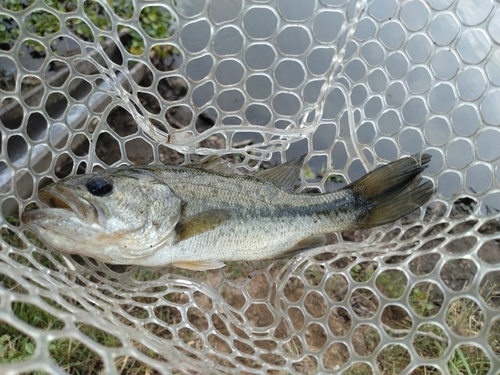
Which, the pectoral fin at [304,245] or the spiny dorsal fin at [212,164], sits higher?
the spiny dorsal fin at [212,164]

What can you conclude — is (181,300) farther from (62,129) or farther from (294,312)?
(62,129)

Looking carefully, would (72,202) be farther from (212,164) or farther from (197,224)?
(212,164)

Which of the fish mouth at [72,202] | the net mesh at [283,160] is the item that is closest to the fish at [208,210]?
the fish mouth at [72,202]

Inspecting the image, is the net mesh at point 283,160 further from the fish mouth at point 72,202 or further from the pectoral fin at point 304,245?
the fish mouth at point 72,202

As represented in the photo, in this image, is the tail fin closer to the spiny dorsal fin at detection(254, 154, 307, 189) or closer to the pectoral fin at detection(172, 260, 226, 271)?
the spiny dorsal fin at detection(254, 154, 307, 189)

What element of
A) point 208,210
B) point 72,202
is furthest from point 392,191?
point 72,202

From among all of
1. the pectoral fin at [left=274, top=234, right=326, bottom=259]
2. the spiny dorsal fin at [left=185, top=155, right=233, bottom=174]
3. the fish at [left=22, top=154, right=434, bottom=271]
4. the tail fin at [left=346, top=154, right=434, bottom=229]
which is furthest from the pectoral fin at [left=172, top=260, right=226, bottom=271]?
the tail fin at [left=346, top=154, right=434, bottom=229]
